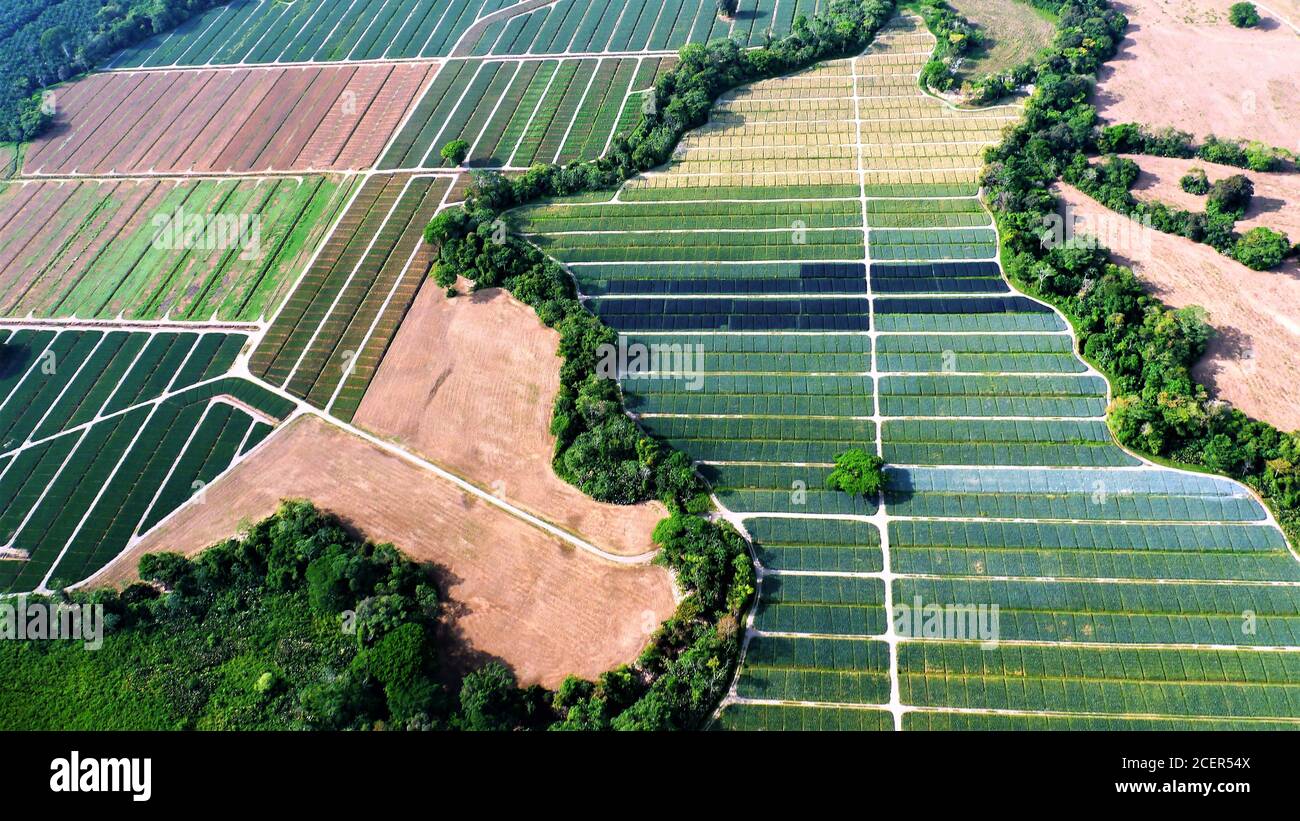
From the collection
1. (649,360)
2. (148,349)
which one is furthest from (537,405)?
(148,349)

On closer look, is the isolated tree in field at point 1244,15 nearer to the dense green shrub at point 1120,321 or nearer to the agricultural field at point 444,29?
the dense green shrub at point 1120,321

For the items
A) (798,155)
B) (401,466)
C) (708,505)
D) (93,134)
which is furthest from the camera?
(93,134)

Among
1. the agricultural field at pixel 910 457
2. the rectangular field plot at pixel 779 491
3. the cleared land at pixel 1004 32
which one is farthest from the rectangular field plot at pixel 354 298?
the cleared land at pixel 1004 32

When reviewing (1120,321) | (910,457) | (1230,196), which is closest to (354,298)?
(910,457)

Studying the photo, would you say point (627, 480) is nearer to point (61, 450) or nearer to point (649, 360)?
point (649, 360)

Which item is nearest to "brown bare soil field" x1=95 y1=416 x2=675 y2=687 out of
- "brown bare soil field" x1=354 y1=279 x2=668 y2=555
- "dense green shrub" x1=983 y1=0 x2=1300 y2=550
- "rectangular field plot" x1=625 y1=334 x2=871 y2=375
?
"brown bare soil field" x1=354 y1=279 x2=668 y2=555
